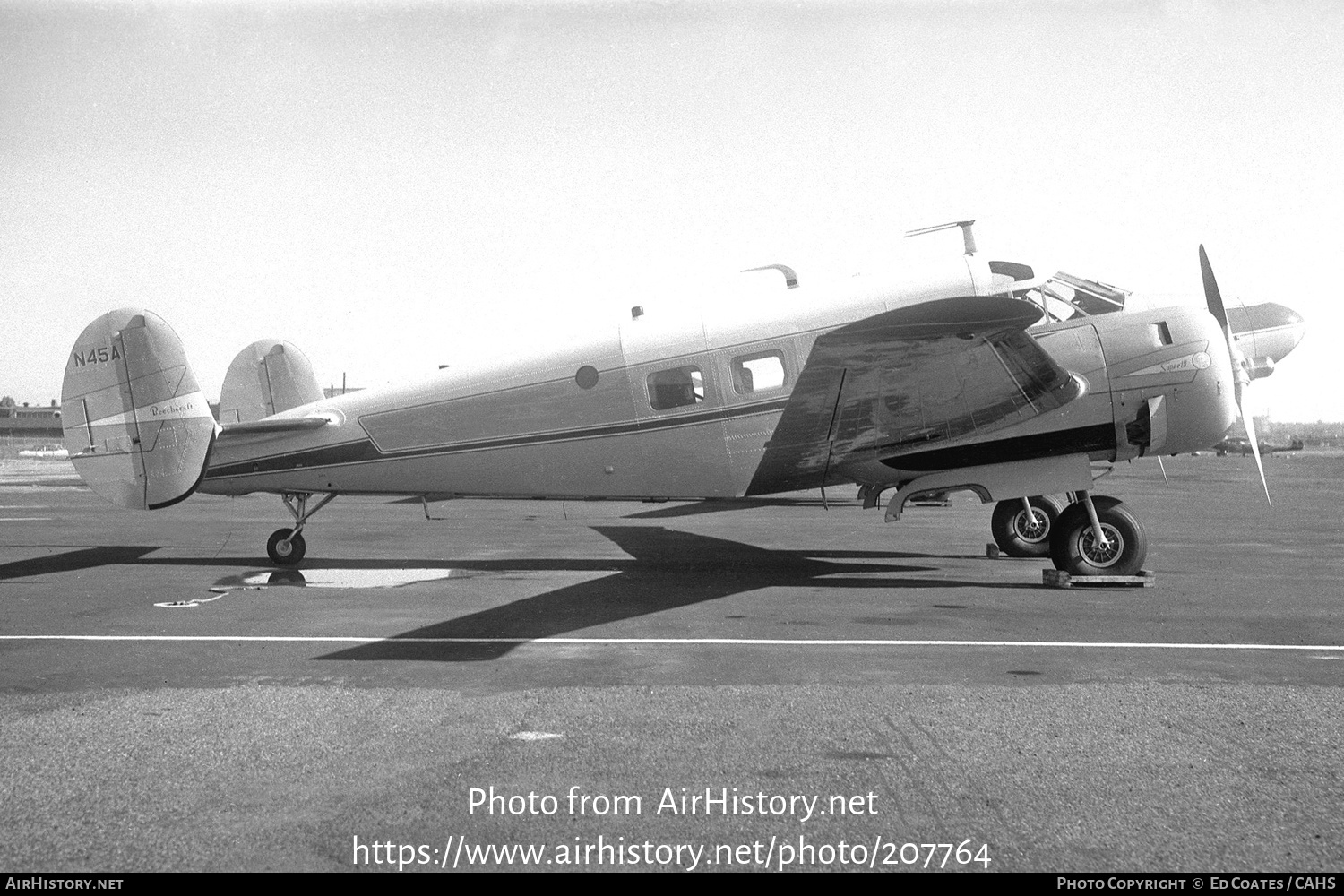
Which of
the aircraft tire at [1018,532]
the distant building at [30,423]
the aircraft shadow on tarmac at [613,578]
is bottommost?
the aircraft tire at [1018,532]

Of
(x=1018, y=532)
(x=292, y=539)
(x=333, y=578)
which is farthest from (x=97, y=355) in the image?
(x=1018, y=532)

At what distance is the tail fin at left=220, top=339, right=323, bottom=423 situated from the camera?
16750 millimetres

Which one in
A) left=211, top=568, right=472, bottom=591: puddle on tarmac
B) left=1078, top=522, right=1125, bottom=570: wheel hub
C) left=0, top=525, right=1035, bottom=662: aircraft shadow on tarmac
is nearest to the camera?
left=0, top=525, right=1035, bottom=662: aircraft shadow on tarmac

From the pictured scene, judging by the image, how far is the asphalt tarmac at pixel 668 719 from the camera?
406cm

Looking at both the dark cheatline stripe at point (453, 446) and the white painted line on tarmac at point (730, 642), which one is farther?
the dark cheatline stripe at point (453, 446)

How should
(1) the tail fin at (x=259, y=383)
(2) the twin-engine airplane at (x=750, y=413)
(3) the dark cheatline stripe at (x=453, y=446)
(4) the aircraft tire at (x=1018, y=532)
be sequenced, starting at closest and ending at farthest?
(2) the twin-engine airplane at (x=750, y=413)
(3) the dark cheatline stripe at (x=453, y=446)
(4) the aircraft tire at (x=1018, y=532)
(1) the tail fin at (x=259, y=383)

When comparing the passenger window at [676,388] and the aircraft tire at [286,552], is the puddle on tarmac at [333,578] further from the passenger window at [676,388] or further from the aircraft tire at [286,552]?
the passenger window at [676,388]

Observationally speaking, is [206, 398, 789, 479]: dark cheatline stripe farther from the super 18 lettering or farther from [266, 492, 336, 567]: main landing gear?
the super 18 lettering

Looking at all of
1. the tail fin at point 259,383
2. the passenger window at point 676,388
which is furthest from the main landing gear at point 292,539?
the passenger window at point 676,388

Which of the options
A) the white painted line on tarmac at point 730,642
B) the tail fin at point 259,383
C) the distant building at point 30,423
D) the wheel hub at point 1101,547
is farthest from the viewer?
the distant building at point 30,423

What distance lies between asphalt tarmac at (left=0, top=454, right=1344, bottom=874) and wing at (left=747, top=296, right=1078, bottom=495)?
1604mm

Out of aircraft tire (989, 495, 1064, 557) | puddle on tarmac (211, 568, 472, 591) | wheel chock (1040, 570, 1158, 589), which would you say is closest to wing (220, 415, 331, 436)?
puddle on tarmac (211, 568, 472, 591)

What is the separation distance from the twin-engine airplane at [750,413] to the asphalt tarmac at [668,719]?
47.9 inches

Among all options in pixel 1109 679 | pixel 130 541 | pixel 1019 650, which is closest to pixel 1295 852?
pixel 1109 679
